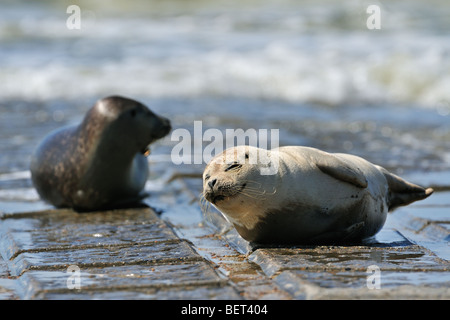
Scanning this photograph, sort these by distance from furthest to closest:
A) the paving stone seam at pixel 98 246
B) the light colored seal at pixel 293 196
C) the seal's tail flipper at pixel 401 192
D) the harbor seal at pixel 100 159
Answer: the harbor seal at pixel 100 159 → the seal's tail flipper at pixel 401 192 → the paving stone seam at pixel 98 246 → the light colored seal at pixel 293 196

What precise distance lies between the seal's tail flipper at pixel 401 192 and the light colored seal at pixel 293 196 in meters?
0.40

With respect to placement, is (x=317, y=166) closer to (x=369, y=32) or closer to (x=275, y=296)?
(x=275, y=296)

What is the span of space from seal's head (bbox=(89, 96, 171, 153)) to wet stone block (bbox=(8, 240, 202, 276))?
1.82m

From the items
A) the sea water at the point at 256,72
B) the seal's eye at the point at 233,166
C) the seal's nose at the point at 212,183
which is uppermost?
the seal's eye at the point at 233,166

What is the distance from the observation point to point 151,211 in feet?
19.5

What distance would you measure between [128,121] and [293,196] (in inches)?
92.3

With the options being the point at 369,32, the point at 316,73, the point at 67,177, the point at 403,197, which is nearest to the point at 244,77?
the point at 316,73

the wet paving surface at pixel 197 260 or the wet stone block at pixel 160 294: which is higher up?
the wet stone block at pixel 160 294

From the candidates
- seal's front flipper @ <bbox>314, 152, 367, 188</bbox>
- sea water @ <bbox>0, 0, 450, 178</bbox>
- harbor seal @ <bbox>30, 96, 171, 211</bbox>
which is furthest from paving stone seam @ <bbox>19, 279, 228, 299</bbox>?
sea water @ <bbox>0, 0, 450, 178</bbox>

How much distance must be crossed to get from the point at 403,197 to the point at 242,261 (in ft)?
4.62

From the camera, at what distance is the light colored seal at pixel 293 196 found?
433 centimetres

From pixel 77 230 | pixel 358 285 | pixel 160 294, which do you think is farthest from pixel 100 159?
pixel 358 285

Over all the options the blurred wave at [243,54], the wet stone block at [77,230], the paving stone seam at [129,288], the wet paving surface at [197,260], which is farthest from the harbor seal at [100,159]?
the blurred wave at [243,54]

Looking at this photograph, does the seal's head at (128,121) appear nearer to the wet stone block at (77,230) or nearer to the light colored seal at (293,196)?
the wet stone block at (77,230)
